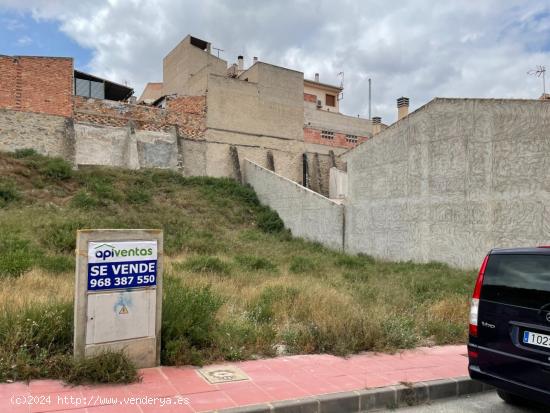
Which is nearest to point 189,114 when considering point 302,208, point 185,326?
point 302,208

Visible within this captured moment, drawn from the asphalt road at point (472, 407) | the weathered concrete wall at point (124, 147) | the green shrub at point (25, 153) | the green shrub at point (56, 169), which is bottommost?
the asphalt road at point (472, 407)

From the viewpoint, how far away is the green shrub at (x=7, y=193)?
1728 centimetres

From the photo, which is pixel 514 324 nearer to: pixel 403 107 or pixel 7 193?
pixel 7 193

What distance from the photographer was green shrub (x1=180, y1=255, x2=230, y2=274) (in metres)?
11.8

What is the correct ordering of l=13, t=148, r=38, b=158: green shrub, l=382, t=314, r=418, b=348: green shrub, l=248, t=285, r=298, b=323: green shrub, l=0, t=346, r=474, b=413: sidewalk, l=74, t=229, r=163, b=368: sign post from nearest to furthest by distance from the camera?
l=0, t=346, r=474, b=413: sidewalk → l=74, t=229, r=163, b=368: sign post → l=382, t=314, r=418, b=348: green shrub → l=248, t=285, r=298, b=323: green shrub → l=13, t=148, r=38, b=158: green shrub

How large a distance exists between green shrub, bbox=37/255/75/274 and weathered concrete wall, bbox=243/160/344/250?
1155 cm

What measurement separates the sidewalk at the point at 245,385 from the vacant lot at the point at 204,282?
26 centimetres

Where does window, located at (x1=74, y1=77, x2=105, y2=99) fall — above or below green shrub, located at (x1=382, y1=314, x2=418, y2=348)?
above

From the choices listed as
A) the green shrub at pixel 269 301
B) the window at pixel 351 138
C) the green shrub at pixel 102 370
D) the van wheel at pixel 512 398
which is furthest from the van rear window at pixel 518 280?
the window at pixel 351 138

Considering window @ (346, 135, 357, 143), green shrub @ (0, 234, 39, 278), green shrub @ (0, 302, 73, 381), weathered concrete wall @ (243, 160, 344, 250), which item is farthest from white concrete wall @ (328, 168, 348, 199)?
green shrub @ (0, 302, 73, 381)

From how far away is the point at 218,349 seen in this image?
5734mm

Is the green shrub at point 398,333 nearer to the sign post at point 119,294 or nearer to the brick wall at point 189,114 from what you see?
the sign post at point 119,294

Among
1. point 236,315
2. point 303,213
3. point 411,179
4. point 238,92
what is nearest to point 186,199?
point 303,213

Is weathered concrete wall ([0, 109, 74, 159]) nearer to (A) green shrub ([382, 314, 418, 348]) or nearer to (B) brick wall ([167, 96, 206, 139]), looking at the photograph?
(B) brick wall ([167, 96, 206, 139])
